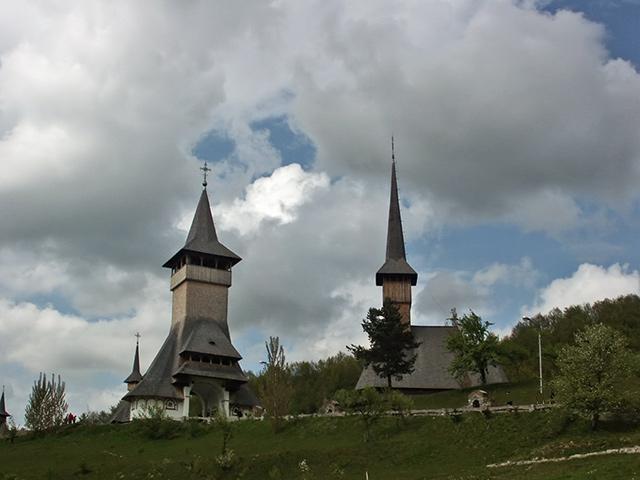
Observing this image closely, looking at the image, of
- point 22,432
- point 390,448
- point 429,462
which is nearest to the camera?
point 429,462

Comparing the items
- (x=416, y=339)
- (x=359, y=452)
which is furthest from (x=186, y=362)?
(x=359, y=452)

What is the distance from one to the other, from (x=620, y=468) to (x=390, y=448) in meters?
14.3

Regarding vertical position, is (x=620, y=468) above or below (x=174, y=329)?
below

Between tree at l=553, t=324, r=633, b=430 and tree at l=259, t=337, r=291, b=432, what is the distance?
1767 cm

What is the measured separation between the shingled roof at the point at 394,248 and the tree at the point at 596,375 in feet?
105

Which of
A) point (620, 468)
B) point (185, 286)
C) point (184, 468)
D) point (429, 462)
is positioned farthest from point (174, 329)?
point (620, 468)

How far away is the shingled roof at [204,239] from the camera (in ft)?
235

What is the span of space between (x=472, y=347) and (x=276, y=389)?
15568 mm

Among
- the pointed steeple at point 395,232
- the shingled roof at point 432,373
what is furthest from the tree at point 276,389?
the pointed steeple at point 395,232

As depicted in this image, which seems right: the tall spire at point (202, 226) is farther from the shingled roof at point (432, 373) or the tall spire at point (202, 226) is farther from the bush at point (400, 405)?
the bush at point (400, 405)

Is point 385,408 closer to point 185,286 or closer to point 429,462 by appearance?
point 429,462

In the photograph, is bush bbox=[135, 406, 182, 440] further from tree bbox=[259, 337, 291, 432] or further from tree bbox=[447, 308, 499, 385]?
tree bbox=[447, 308, 499, 385]

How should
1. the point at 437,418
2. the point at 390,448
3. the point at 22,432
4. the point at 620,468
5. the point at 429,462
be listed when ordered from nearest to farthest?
the point at 620,468, the point at 429,462, the point at 390,448, the point at 437,418, the point at 22,432

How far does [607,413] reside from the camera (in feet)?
133
